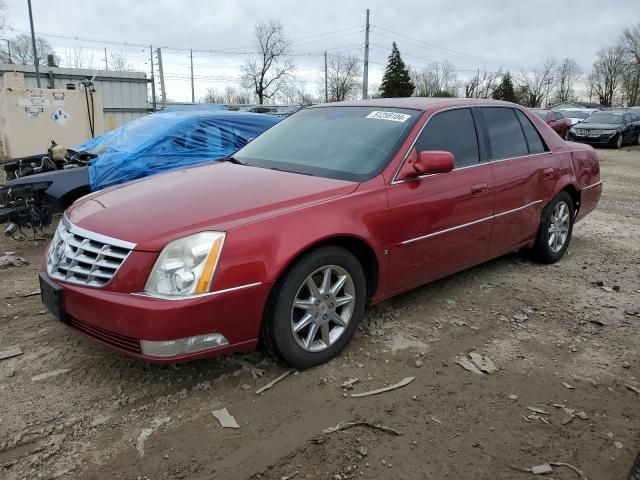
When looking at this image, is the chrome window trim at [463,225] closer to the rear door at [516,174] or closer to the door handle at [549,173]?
the rear door at [516,174]

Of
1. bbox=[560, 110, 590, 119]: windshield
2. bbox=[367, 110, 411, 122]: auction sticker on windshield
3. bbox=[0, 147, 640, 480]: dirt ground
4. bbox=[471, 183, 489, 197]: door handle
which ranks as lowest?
bbox=[0, 147, 640, 480]: dirt ground

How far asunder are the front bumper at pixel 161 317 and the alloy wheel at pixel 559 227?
351cm

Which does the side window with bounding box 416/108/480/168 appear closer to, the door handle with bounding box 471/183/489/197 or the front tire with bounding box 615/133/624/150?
the door handle with bounding box 471/183/489/197

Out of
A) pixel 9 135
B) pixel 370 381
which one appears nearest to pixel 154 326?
pixel 370 381

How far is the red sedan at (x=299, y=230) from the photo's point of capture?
8.66ft

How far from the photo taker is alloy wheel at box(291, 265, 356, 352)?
3047 mm

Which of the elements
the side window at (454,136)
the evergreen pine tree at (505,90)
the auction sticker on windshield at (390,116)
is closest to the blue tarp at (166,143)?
the auction sticker on windshield at (390,116)

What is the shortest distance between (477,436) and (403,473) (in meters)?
0.49

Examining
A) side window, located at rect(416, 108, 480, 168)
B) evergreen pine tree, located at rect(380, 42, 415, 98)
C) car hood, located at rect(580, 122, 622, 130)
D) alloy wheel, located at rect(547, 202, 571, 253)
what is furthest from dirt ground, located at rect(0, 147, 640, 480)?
evergreen pine tree, located at rect(380, 42, 415, 98)

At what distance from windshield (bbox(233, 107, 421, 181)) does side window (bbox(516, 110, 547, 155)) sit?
1552mm

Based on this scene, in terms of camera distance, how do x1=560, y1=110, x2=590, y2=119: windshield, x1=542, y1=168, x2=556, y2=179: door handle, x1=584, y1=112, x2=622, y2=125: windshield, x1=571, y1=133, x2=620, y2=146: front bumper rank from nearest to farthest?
x1=542, y1=168, x2=556, y2=179: door handle < x1=571, y1=133, x2=620, y2=146: front bumper < x1=584, y1=112, x2=622, y2=125: windshield < x1=560, y1=110, x2=590, y2=119: windshield

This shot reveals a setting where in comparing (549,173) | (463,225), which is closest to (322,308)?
(463,225)

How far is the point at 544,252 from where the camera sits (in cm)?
510

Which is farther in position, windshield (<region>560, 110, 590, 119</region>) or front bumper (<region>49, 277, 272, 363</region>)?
windshield (<region>560, 110, 590, 119</region>)
